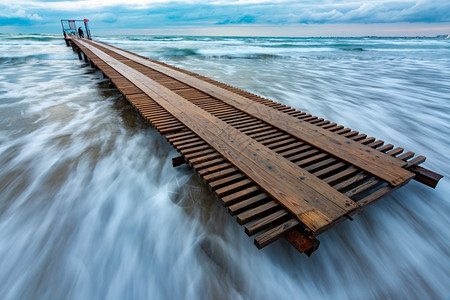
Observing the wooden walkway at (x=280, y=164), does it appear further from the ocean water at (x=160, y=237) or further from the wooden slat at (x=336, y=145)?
the ocean water at (x=160, y=237)

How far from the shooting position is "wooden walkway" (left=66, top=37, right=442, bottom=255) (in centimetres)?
191

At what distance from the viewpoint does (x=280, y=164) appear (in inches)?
100

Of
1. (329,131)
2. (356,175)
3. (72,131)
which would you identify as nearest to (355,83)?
(329,131)

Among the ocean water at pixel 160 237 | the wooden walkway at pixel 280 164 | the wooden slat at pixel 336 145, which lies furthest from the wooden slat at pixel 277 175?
the wooden slat at pixel 336 145

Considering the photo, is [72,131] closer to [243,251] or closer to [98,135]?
[98,135]

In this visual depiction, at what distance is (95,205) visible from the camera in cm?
286

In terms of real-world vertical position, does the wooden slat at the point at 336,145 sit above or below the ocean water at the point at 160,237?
above

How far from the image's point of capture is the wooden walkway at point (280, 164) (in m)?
1.91

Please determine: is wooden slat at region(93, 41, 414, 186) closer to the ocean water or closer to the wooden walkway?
the wooden walkway

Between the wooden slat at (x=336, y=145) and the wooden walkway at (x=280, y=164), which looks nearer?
A: the wooden walkway at (x=280, y=164)

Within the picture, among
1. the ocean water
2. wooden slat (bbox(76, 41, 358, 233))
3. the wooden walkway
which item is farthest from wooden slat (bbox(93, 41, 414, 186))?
wooden slat (bbox(76, 41, 358, 233))

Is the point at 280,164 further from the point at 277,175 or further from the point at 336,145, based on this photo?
the point at 336,145

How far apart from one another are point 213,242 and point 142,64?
355 inches

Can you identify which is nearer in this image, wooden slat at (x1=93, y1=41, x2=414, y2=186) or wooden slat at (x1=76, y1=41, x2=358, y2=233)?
wooden slat at (x1=76, y1=41, x2=358, y2=233)
